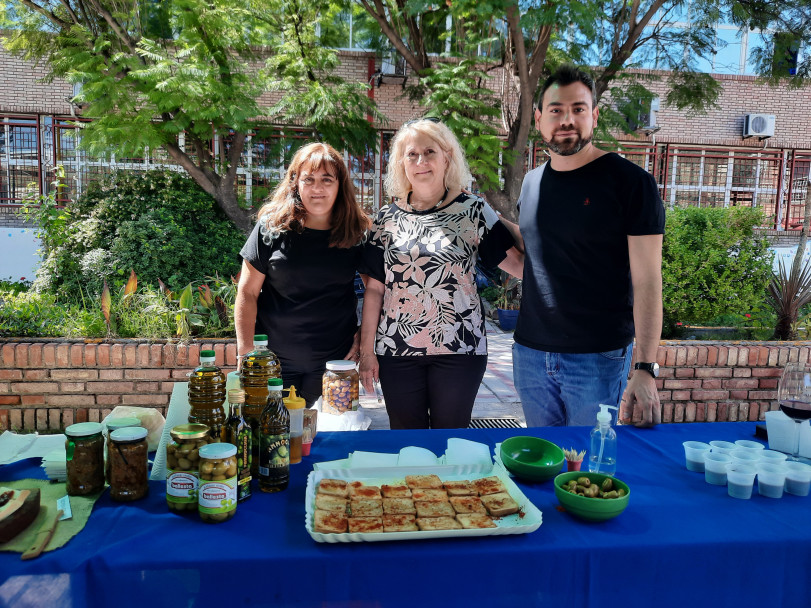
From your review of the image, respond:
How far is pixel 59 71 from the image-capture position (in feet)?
26.4

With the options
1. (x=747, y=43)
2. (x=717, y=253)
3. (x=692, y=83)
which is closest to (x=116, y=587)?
(x=717, y=253)

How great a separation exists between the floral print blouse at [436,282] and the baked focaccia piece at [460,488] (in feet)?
2.86

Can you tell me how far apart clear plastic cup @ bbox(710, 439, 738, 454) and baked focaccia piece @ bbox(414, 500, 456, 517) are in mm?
906

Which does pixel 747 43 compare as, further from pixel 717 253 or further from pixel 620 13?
pixel 717 253

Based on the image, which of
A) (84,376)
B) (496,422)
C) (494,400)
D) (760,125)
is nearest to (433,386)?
(496,422)

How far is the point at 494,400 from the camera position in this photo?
17.0ft

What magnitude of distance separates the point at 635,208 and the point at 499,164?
627 centimetres

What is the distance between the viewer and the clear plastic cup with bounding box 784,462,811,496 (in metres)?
1.59

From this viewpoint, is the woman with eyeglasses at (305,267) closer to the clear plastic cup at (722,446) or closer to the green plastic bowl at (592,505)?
the green plastic bowl at (592,505)

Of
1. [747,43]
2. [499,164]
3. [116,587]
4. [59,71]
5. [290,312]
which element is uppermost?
[747,43]

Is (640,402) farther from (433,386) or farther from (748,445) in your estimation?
(433,386)

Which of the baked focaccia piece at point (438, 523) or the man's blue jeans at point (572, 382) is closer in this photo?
the baked focaccia piece at point (438, 523)

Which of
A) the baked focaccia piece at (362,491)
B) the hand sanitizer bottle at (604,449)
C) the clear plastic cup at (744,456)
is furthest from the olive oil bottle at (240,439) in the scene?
the clear plastic cup at (744,456)

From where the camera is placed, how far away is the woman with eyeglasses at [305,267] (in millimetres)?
2514
